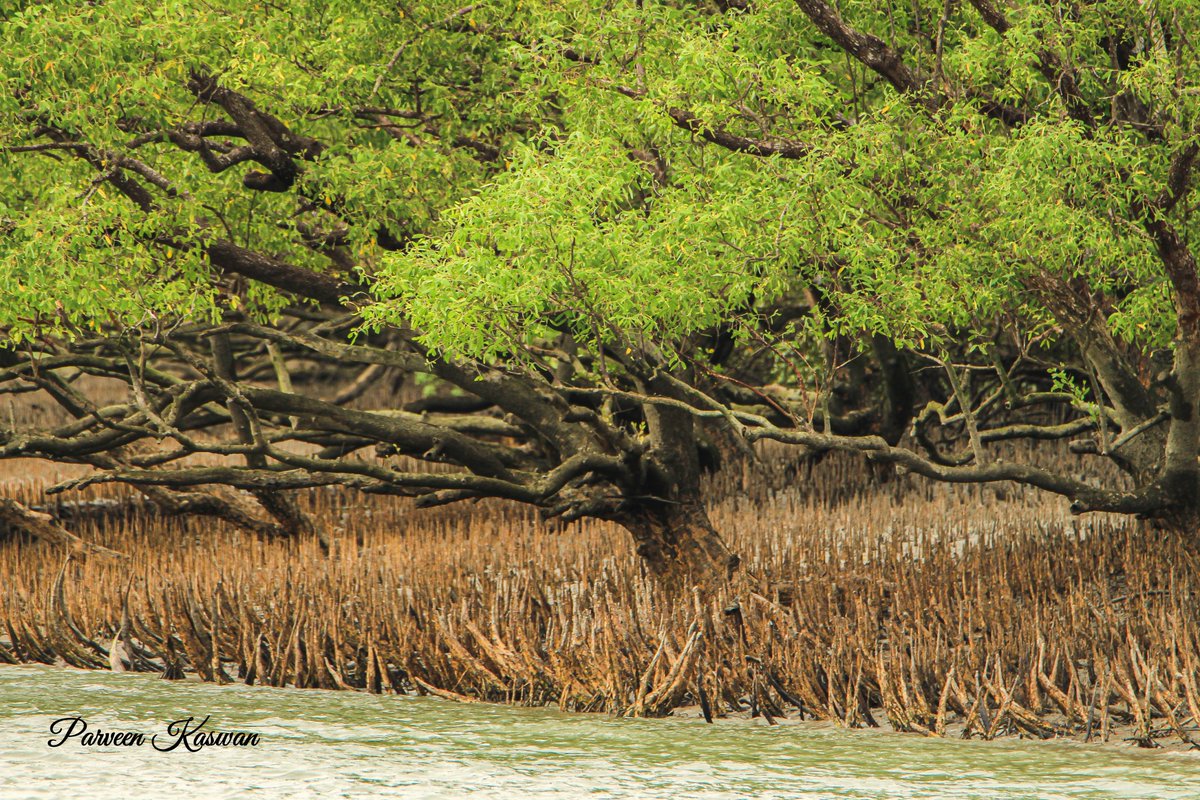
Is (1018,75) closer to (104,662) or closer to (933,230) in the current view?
(933,230)

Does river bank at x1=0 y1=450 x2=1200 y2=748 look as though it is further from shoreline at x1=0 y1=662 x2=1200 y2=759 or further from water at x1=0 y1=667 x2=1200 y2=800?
water at x1=0 y1=667 x2=1200 y2=800

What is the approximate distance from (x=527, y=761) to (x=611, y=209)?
426 cm

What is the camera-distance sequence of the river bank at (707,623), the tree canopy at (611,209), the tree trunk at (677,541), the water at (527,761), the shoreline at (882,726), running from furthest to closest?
the tree trunk at (677,541)
the tree canopy at (611,209)
the river bank at (707,623)
the shoreline at (882,726)
the water at (527,761)

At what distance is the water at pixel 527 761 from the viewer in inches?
279

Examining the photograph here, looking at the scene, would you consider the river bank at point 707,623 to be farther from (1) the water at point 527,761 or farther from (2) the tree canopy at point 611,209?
(2) the tree canopy at point 611,209

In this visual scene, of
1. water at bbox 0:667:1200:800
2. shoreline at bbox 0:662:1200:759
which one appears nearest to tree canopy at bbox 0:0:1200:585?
shoreline at bbox 0:662:1200:759

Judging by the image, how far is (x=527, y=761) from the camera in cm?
770

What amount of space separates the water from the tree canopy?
8.24ft

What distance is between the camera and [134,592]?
11391 millimetres

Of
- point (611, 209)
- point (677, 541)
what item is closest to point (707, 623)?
point (611, 209)

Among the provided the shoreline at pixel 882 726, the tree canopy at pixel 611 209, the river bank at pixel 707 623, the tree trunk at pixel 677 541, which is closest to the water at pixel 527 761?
the shoreline at pixel 882 726

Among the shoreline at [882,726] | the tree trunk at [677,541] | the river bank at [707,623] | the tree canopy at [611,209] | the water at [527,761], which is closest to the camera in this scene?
the water at [527,761]

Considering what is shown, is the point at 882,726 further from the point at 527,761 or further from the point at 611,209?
the point at 611,209

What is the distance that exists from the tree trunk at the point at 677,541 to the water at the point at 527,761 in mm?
4398
